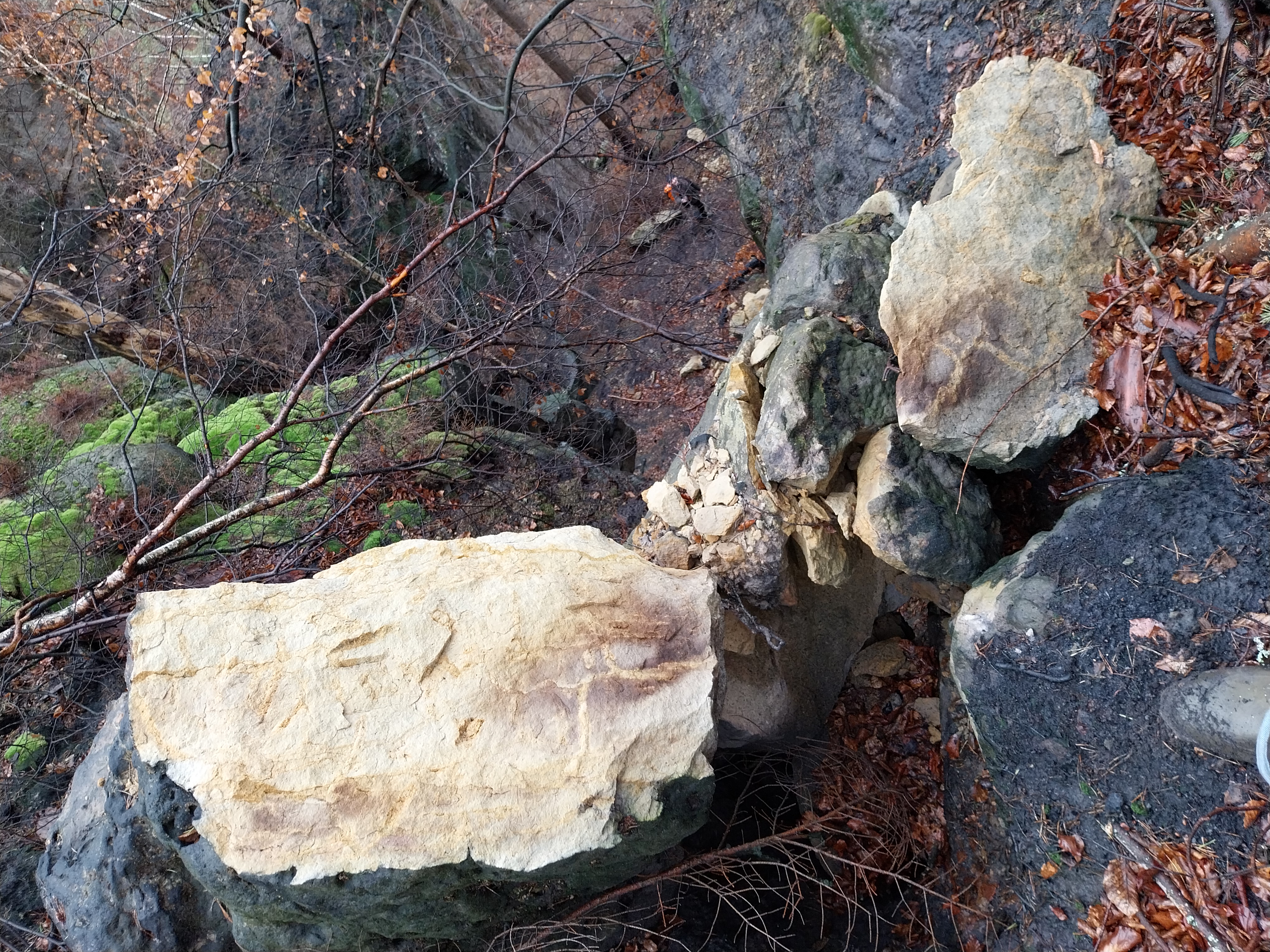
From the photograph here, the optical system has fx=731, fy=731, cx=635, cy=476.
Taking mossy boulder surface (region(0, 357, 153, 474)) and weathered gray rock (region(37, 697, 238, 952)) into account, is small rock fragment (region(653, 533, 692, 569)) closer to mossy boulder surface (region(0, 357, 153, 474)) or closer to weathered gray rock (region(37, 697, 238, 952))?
weathered gray rock (region(37, 697, 238, 952))

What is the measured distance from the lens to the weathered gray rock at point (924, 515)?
343cm

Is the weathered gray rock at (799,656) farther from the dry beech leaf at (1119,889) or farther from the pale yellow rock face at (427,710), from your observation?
the dry beech leaf at (1119,889)

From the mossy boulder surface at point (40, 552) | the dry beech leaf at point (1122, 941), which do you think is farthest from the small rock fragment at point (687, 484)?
the mossy boulder surface at point (40, 552)

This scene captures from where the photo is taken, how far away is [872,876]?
4461 mm

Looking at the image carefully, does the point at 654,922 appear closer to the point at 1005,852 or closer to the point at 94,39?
the point at 1005,852

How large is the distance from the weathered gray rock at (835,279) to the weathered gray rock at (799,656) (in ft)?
4.24

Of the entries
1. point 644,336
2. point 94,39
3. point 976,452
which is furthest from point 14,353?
point 976,452

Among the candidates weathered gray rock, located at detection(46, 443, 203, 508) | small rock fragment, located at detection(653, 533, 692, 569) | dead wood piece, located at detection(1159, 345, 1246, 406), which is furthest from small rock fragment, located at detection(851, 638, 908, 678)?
weathered gray rock, located at detection(46, 443, 203, 508)

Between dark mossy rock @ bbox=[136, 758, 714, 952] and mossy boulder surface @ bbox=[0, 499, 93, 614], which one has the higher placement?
mossy boulder surface @ bbox=[0, 499, 93, 614]

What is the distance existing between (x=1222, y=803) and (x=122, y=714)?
4.90 m

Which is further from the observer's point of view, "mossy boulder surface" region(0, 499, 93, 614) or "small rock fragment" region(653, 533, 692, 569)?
"mossy boulder surface" region(0, 499, 93, 614)

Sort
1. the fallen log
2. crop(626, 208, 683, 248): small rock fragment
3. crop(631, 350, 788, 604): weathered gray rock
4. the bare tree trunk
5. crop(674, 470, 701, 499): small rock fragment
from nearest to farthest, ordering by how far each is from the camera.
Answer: crop(631, 350, 788, 604): weathered gray rock, crop(674, 470, 701, 499): small rock fragment, the fallen log, crop(626, 208, 683, 248): small rock fragment, the bare tree trunk

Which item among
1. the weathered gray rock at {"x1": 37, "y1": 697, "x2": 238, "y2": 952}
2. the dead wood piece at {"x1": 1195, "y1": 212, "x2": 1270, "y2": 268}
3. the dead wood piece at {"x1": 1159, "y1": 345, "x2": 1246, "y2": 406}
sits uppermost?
the dead wood piece at {"x1": 1195, "y1": 212, "x2": 1270, "y2": 268}

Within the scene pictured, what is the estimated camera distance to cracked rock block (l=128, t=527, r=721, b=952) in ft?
9.67
